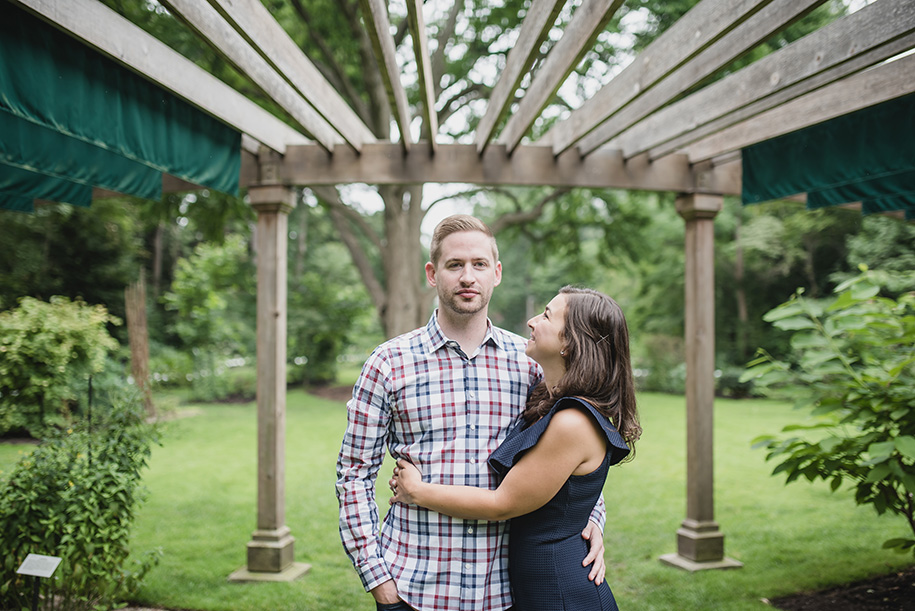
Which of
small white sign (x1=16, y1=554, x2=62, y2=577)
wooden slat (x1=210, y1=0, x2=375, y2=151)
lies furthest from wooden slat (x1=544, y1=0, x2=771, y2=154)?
small white sign (x1=16, y1=554, x2=62, y2=577)

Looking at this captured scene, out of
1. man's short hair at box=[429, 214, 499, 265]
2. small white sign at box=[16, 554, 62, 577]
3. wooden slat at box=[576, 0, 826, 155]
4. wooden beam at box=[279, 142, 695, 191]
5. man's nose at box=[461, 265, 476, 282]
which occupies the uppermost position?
wooden slat at box=[576, 0, 826, 155]

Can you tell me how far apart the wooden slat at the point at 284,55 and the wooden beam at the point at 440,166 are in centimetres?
32

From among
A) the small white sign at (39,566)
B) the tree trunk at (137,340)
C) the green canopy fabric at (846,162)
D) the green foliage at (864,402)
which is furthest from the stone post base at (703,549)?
the tree trunk at (137,340)

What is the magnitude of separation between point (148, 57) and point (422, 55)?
124cm

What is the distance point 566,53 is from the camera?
289 centimetres

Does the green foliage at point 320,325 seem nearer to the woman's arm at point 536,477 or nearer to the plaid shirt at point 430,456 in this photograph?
the plaid shirt at point 430,456

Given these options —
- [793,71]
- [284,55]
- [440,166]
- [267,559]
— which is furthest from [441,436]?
[267,559]

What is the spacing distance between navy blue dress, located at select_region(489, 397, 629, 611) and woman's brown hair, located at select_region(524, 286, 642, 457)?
0.19 feet

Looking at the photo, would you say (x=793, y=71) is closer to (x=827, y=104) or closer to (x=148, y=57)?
(x=827, y=104)

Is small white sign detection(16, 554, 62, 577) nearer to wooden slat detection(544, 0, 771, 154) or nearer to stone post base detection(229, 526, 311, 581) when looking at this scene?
stone post base detection(229, 526, 311, 581)

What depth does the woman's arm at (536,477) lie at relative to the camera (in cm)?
192

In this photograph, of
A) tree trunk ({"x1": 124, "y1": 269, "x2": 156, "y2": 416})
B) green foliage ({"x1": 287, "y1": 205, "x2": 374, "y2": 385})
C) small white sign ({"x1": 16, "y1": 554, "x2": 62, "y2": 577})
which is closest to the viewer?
small white sign ({"x1": 16, "y1": 554, "x2": 62, "y2": 577})

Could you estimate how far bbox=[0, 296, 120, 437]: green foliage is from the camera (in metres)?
7.13

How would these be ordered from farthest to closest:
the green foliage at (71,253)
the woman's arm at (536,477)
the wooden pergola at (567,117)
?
the green foliage at (71,253), the wooden pergola at (567,117), the woman's arm at (536,477)
